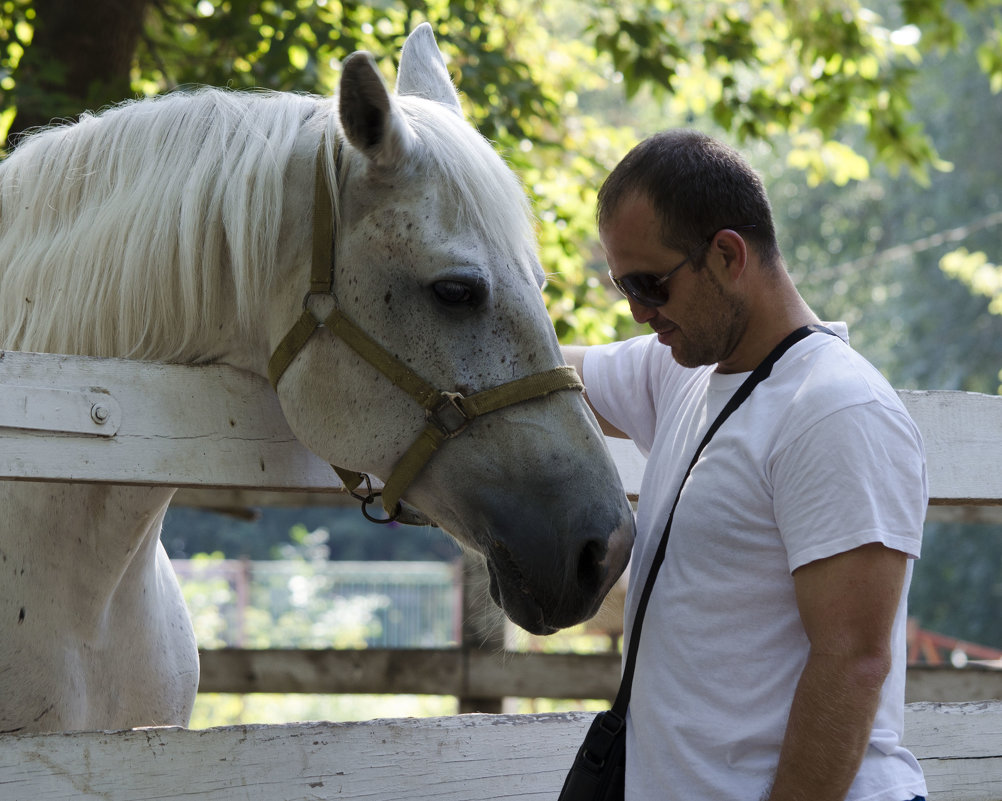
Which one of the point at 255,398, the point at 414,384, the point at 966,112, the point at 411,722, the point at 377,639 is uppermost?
the point at 414,384

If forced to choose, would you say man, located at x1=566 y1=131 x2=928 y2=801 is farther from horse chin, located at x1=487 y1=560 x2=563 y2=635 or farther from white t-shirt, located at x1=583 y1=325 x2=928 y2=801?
horse chin, located at x1=487 y1=560 x2=563 y2=635

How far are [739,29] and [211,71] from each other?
2.85 meters

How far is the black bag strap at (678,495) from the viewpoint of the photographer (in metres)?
1.69

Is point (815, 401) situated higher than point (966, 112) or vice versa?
point (815, 401)

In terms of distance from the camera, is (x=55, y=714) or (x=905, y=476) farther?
(x=55, y=714)

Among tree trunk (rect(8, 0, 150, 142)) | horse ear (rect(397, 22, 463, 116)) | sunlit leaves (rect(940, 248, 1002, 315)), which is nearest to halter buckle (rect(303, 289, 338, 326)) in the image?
horse ear (rect(397, 22, 463, 116))

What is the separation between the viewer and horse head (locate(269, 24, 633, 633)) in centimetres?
169

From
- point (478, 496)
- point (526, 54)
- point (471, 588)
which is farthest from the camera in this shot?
point (526, 54)

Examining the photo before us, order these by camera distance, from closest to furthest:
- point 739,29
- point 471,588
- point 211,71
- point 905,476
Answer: point 905,476
point 211,71
point 471,588
point 739,29

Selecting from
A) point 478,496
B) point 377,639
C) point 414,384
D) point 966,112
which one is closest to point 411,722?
point 478,496

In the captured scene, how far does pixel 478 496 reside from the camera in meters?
1.74

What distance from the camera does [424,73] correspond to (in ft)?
7.39

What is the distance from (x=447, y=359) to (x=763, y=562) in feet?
2.07

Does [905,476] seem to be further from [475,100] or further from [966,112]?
[966,112]
